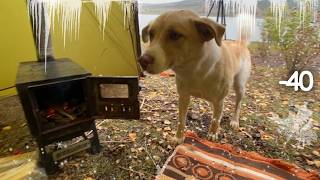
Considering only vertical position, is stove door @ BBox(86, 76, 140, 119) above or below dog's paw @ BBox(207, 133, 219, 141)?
above

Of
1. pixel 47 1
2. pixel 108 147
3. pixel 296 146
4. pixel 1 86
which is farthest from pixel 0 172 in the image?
pixel 296 146

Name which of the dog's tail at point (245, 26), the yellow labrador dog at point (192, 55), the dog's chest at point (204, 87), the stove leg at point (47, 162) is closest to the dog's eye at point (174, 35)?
the yellow labrador dog at point (192, 55)

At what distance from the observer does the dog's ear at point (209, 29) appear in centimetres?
101

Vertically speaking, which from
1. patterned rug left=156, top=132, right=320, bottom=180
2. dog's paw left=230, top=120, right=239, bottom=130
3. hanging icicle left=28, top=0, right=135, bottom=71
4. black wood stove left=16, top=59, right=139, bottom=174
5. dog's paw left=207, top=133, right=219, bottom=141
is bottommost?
patterned rug left=156, top=132, right=320, bottom=180

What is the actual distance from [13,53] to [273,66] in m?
1.77

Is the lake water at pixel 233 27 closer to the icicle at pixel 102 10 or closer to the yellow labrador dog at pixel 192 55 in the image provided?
the yellow labrador dog at pixel 192 55

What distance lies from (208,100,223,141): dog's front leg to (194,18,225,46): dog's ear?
1.34ft

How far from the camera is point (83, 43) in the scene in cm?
166

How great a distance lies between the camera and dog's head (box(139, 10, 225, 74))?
1.01 m

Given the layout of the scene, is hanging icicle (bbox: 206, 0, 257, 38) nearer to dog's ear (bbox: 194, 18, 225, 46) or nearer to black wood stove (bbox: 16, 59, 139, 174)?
dog's ear (bbox: 194, 18, 225, 46)

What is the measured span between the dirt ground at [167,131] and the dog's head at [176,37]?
1.75 feet

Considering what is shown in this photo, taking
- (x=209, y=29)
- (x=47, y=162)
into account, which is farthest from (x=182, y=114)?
(x=47, y=162)

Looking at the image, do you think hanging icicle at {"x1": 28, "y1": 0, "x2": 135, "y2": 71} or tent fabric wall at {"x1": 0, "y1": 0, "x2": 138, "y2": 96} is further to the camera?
tent fabric wall at {"x1": 0, "y1": 0, "x2": 138, "y2": 96}

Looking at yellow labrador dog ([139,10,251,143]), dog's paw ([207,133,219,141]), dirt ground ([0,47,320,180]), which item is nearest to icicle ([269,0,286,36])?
yellow labrador dog ([139,10,251,143])
